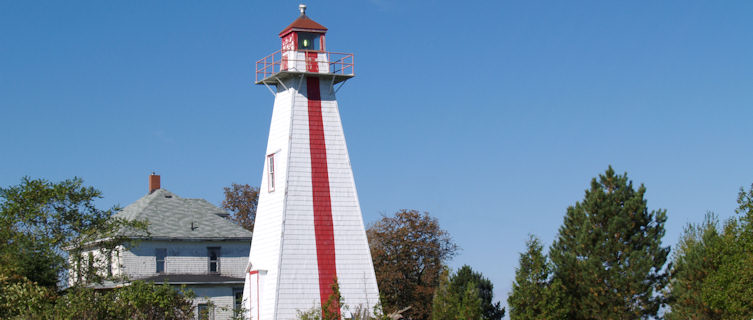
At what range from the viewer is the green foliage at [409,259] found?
60.7m

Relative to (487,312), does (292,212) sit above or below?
above

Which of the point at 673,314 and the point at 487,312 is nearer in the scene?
the point at 673,314

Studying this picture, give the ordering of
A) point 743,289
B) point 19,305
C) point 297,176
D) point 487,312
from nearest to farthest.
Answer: point 19,305 → point 743,289 → point 297,176 → point 487,312

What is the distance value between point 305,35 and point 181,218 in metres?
14.2

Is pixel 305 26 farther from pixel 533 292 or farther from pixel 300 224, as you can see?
pixel 533 292

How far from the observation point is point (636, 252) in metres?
44.8

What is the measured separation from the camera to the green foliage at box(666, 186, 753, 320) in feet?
143

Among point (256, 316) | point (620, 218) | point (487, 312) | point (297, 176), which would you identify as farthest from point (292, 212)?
point (620, 218)

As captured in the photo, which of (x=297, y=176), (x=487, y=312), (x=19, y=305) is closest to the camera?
(x=19, y=305)

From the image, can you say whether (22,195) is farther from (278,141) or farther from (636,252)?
(636,252)

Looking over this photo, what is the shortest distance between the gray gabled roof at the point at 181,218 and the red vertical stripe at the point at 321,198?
10843 mm

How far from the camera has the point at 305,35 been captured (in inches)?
1943

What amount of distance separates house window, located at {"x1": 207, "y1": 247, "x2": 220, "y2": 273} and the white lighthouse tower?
7.58 metres

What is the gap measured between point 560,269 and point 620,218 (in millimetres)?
3360
